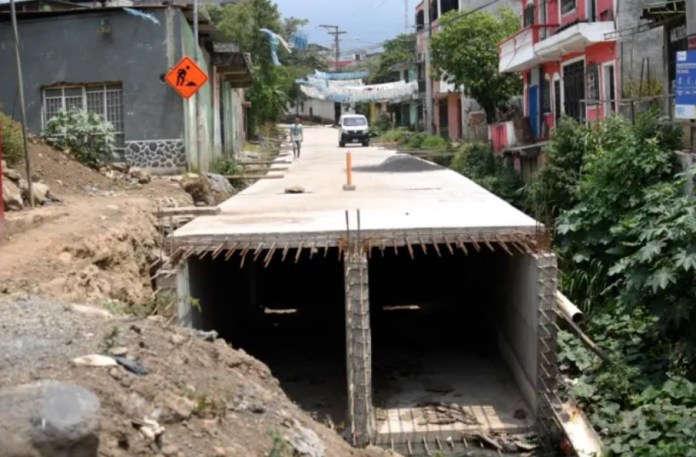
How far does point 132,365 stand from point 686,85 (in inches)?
402

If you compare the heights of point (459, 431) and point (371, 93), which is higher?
point (371, 93)

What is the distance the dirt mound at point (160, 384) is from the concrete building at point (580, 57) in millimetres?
12845

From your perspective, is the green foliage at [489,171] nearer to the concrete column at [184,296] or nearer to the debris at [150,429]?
the concrete column at [184,296]

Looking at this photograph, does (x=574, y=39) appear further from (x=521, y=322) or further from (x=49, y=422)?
(x=49, y=422)

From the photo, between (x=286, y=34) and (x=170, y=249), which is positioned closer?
(x=170, y=249)

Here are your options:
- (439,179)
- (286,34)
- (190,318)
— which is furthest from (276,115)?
(190,318)

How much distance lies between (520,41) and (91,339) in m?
23.5

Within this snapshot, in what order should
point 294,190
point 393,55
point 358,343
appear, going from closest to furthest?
point 358,343
point 294,190
point 393,55

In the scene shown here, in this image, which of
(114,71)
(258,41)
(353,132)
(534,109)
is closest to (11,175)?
(114,71)

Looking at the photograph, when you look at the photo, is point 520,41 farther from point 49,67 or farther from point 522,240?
point 522,240

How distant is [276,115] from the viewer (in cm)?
5994

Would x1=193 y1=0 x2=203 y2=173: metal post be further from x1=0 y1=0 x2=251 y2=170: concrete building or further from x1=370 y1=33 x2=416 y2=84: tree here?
x1=370 y1=33 x2=416 y2=84: tree

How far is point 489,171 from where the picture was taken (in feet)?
98.0

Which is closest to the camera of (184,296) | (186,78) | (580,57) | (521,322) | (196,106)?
(184,296)
